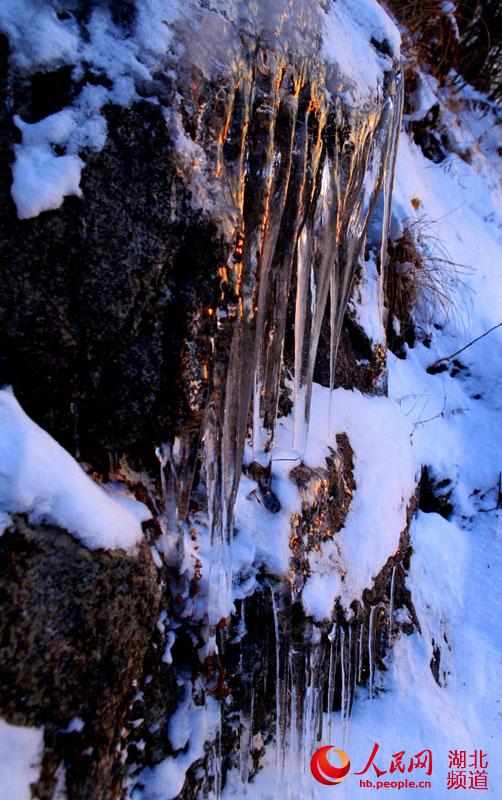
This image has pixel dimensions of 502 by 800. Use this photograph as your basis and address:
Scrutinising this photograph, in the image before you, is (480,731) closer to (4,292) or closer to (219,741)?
(219,741)

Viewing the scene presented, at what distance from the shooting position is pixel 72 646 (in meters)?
1.13

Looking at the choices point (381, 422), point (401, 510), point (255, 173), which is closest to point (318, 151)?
point (255, 173)

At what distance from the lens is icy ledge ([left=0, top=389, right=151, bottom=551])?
1.07 metres

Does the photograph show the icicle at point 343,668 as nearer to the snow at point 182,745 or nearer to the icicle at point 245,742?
the icicle at point 245,742

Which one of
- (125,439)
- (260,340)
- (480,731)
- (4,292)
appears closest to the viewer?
(4,292)

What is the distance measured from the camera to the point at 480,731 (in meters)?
2.19

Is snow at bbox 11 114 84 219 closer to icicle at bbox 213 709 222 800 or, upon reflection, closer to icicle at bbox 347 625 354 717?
icicle at bbox 213 709 222 800

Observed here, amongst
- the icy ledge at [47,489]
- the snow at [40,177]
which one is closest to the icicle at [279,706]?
the icy ledge at [47,489]

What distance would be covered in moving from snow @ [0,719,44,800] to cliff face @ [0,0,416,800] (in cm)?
3

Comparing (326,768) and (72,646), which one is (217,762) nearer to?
(326,768)

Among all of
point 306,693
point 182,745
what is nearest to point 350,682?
point 306,693

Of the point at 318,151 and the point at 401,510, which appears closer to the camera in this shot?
the point at 318,151

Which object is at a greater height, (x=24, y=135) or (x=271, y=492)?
(x=24, y=135)

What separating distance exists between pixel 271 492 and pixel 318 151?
113cm
